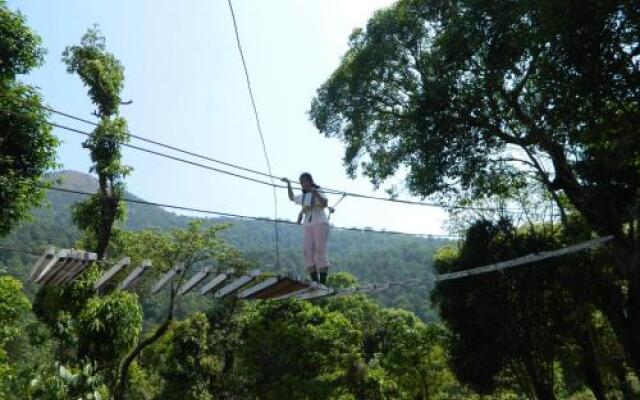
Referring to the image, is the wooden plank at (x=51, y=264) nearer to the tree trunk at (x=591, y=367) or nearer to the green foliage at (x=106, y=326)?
the green foliage at (x=106, y=326)

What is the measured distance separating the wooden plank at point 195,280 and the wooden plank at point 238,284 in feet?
1.15

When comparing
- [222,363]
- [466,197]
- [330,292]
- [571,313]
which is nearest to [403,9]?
[466,197]

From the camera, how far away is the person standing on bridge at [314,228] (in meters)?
7.09

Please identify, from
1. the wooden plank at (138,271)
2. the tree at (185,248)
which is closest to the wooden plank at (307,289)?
the wooden plank at (138,271)

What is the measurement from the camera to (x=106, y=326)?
12.0 meters

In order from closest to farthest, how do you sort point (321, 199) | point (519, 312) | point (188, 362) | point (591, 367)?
point (321, 199) < point (519, 312) < point (591, 367) < point (188, 362)

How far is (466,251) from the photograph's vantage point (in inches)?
674

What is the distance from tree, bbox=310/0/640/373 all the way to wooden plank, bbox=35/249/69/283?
688 centimetres

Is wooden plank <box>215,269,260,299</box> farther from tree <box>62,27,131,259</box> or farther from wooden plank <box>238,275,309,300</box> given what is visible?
tree <box>62,27,131,259</box>

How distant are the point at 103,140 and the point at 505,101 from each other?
988 cm

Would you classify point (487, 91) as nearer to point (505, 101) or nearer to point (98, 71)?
point (505, 101)

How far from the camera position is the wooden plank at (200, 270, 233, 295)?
6.38m

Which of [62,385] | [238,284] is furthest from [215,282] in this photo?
[62,385]

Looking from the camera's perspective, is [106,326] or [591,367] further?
[591,367]
